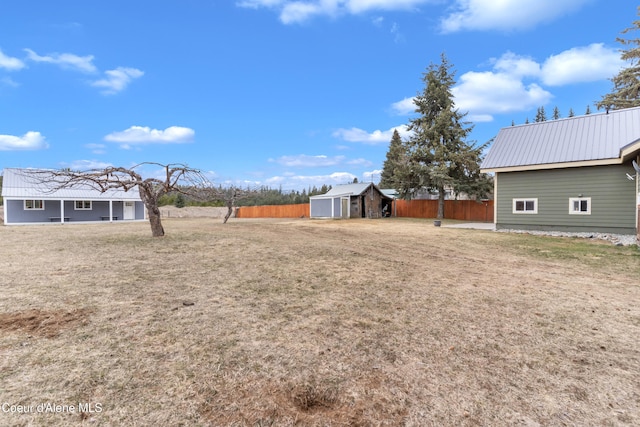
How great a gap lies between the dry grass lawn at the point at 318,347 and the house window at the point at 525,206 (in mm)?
9317

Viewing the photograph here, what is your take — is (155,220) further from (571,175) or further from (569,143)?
(569,143)

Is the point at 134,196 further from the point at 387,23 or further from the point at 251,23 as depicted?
the point at 387,23

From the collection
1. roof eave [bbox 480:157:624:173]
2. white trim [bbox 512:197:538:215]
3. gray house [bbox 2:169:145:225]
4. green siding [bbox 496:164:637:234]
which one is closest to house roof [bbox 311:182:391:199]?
roof eave [bbox 480:157:624:173]

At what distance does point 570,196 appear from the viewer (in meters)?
13.5

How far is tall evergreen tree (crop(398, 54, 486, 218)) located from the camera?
1014 inches

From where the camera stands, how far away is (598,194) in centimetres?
1278

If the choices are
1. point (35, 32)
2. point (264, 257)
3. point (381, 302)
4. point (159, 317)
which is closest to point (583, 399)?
point (381, 302)

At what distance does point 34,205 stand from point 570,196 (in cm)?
3393

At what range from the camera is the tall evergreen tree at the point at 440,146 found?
84.5 ft

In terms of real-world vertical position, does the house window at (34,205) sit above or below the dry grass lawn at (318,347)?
above

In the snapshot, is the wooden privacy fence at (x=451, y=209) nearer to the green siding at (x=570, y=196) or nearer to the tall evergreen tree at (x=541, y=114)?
the green siding at (x=570, y=196)

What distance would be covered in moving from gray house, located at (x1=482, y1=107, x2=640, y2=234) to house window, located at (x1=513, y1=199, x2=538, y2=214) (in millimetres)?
23

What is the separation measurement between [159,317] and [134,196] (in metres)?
27.4

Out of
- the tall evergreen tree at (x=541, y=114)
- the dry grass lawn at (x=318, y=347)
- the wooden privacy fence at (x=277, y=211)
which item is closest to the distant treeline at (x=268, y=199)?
the wooden privacy fence at (x=277, y=211)
